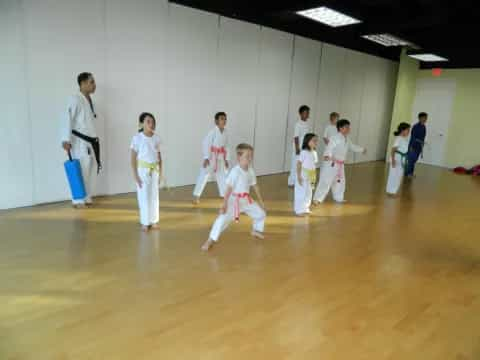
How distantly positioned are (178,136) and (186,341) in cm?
416

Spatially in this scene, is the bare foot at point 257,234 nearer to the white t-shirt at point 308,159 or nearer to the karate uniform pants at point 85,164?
the white t-shirt at point 308,159

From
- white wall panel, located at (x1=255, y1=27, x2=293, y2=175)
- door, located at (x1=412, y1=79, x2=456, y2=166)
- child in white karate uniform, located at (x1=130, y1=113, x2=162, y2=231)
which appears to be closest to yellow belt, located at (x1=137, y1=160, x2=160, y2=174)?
child in white karate uniform, located at (x1=130, y1=113, x2=162, y2=231)

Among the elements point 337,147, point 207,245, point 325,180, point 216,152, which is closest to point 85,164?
point 216,152

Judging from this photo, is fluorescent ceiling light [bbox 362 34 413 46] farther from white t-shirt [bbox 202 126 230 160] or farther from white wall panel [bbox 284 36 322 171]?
white t-shirt [bbox 202 126 230 160]

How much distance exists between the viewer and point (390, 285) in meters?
2.95

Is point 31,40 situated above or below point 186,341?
above

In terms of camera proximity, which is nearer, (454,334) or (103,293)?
(454,334)


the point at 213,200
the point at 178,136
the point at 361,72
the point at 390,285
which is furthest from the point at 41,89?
the point at 361,72

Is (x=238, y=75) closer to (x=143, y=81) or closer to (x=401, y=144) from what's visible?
(x=143, y=81)

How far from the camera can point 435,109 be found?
10.2m

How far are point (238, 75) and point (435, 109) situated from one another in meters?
6.68

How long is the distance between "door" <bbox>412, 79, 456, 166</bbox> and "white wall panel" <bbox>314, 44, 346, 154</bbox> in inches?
126

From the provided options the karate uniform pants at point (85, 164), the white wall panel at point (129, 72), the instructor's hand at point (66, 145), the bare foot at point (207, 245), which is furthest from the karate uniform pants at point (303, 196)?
the instructor's hand at point (66, 145)

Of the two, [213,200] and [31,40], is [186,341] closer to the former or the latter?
[213,200]
